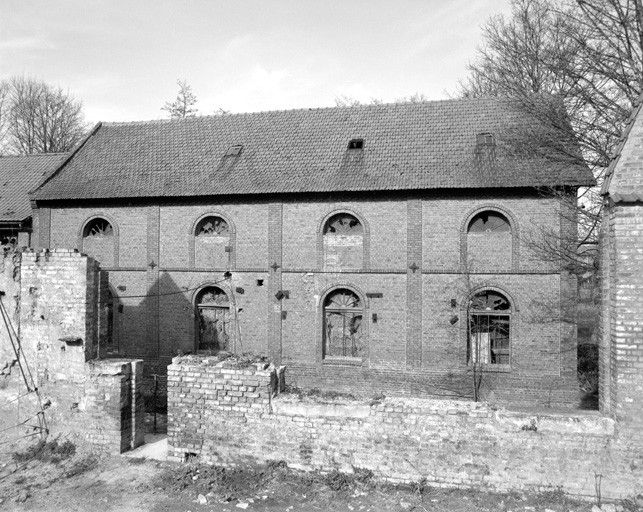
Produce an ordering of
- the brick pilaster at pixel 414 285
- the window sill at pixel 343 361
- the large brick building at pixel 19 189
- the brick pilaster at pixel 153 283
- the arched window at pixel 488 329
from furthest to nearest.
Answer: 1. the large brick building at pixel 19 189
2. the brick pilaster at pixel 153 283
3. the window sill at pixel 343 361
4. the brick pilaster at pixel 414 285
5. the arched window at pixel 488 329

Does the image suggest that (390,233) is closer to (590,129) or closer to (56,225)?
(590,129)

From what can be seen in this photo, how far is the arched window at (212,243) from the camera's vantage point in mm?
14641

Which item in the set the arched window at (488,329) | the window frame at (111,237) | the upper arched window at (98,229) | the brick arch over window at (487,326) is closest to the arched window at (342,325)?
the brick arch over window at (487,326)

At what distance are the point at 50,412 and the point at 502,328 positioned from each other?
10.6m

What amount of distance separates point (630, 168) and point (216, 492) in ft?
21.2

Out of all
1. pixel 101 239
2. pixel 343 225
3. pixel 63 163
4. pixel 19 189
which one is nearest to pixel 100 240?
pixel 101 239

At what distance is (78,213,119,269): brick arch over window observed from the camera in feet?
50.6

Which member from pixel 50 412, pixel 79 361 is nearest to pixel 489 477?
pixel 79 361

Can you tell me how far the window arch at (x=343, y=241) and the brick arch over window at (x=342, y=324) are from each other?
25.6 inches

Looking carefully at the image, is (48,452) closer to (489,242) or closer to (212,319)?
(212,319)

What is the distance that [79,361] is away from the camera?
7465 mm

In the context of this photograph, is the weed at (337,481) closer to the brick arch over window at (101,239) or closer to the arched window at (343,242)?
the arched window at (343,242)

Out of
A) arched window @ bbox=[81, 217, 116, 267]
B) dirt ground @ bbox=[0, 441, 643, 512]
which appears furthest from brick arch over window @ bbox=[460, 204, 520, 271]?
arched window @ bbox=[81, 217, 116, 267]

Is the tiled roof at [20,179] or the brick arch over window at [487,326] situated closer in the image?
the brick arch over window at [487,326]
